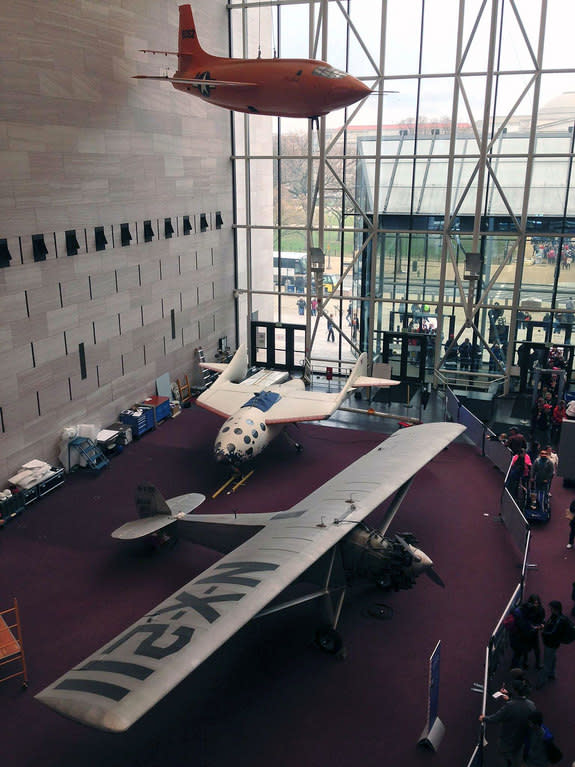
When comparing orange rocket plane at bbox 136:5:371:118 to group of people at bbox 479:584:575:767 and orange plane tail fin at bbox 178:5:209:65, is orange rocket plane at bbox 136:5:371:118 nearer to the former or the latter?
orange plane tail fin at bbox 178:5:209:65

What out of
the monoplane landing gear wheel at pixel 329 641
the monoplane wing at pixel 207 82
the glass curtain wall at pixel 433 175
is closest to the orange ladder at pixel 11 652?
the monoplane landing gear wheel at pixel 329 641

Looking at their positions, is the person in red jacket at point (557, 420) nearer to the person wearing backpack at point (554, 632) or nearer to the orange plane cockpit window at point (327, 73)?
the person wearing backpack at point (554, 632)

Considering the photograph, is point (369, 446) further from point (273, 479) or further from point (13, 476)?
point (13, 476)

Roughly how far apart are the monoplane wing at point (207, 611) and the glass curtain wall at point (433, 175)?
1133cm

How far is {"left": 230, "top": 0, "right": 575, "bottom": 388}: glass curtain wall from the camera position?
63.7ft

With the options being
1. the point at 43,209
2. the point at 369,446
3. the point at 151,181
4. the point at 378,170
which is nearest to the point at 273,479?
the point at 369,446

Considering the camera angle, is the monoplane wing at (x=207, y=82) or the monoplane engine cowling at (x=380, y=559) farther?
the monoplane wing at (x=207, y=82)

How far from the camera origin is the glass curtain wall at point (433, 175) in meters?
19.4

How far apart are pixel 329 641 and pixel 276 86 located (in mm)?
12174

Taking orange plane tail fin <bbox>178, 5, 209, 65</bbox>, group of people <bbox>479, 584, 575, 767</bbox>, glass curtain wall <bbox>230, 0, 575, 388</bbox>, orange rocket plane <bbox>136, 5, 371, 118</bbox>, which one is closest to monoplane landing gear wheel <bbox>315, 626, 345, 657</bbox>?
group of people <bbox>479, 584, 575, 767</bbox>

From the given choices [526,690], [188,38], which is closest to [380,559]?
[526,690]

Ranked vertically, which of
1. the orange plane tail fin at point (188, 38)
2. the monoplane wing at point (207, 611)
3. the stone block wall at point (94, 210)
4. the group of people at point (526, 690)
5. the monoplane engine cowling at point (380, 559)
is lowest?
the group of people at point (526, 690)

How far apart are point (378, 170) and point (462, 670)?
16135 millimetres

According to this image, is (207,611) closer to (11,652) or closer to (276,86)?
(11,652)
